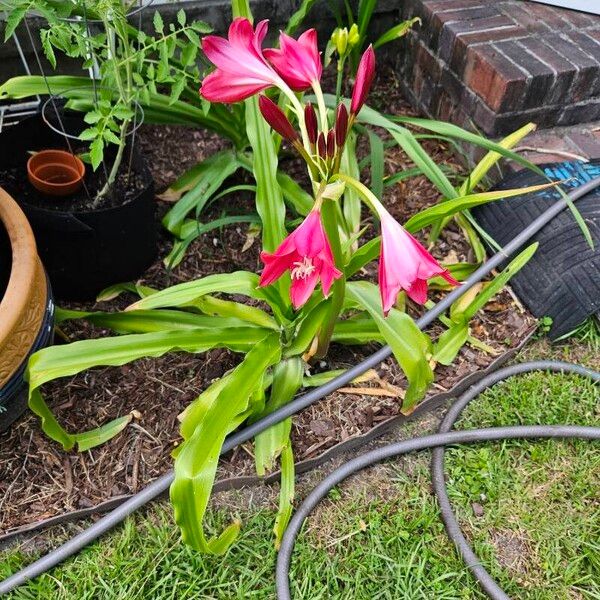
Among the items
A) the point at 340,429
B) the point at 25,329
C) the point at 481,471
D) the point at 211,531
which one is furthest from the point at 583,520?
the point at 25,329

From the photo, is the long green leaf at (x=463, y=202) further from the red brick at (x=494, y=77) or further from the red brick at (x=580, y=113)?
the red brick at (x=580, y=113)

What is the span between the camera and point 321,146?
3.70 ft

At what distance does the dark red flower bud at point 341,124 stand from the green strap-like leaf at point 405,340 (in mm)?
485

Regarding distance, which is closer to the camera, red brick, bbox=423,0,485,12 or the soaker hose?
the soaker hose

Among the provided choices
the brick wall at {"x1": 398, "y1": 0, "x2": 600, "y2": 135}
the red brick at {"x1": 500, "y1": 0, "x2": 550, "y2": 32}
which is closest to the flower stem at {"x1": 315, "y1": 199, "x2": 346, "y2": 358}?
the brick wall at {"x1": 398, "y1": 0, "x2": 600, "y2": 135}

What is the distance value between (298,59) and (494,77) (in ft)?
3.69

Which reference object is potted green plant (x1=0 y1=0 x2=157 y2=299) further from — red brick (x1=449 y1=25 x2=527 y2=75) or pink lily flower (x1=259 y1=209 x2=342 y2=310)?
red brick (x1=449 y1=25 x2=527 y2=75)

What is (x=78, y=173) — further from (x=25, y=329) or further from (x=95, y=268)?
(x=25, y=329)

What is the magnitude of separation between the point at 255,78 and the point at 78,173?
89cm

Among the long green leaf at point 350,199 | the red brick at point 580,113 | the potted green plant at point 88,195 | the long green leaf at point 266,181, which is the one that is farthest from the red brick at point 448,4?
the potted green plant at point 88,195

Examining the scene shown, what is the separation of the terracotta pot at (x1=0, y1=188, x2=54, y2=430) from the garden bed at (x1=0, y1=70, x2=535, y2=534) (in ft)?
0.48

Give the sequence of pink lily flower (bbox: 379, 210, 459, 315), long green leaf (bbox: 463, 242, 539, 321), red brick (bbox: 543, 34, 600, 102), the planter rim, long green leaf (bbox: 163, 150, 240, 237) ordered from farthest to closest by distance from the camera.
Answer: red brick (bbox: 543, 34, 600, 102) < long green leaf (bbox: 163, 150, 240, 237) < long green leaf (bbox: 463, 242, 539, 321) < the planter rim < pink lily flower (bbox: 379, 210, 459, 315)

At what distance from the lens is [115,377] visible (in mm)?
1750

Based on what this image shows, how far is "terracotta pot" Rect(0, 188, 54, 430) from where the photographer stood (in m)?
1.37
